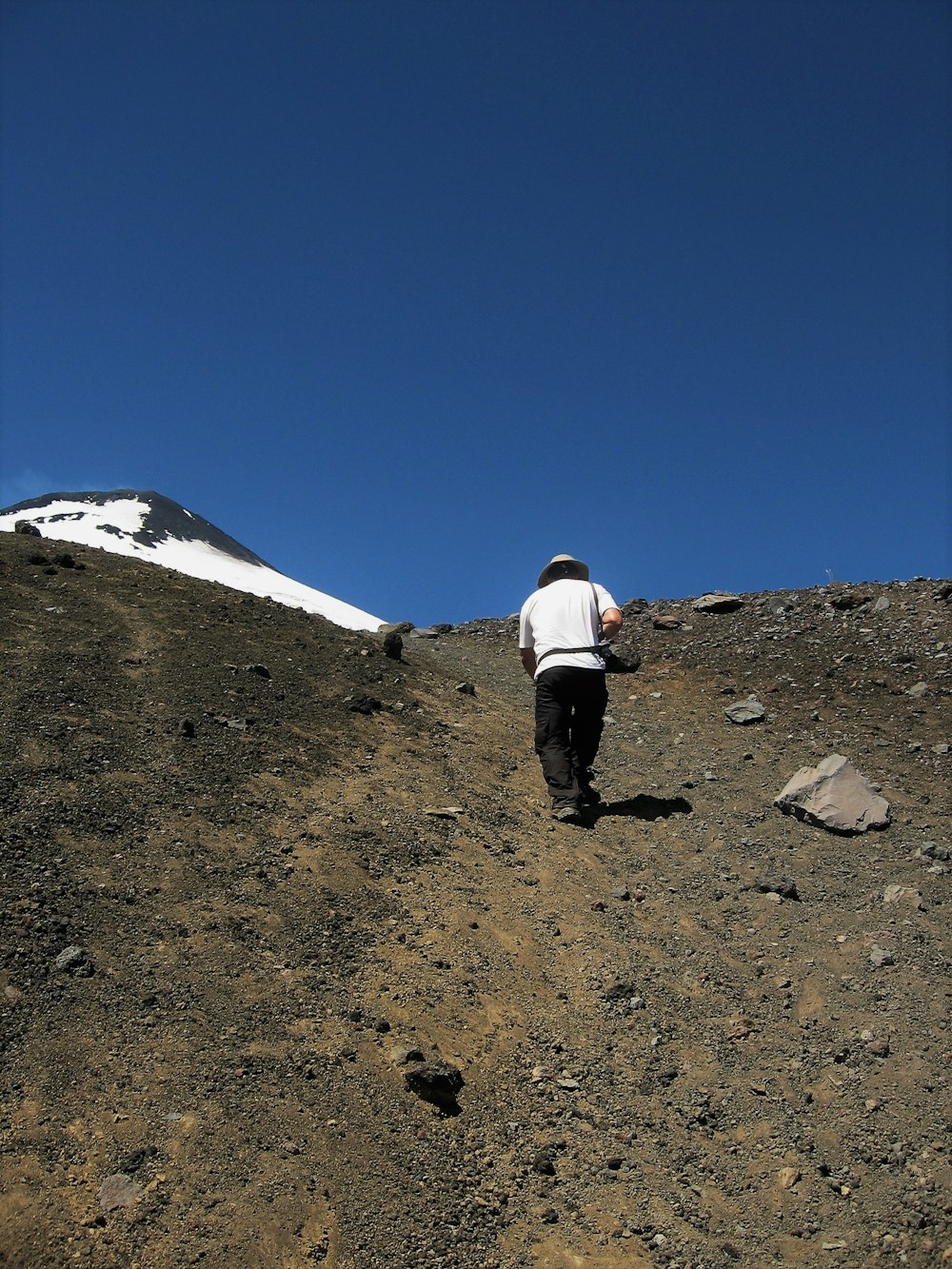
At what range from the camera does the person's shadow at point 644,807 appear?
8.02 m

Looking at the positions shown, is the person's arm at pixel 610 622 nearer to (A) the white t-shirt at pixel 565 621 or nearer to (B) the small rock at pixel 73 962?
(A) the white t-shirt at pixel 565 621

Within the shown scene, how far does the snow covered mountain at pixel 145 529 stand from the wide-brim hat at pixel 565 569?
73.2m

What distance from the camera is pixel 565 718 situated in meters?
7.95

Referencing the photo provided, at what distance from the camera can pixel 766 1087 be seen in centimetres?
456

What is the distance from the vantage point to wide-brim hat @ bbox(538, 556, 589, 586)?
886 cm

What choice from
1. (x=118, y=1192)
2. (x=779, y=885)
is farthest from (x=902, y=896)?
(x=118, y=1192)

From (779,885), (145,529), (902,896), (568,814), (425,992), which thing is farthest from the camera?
(145,529)

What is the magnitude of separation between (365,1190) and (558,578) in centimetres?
585

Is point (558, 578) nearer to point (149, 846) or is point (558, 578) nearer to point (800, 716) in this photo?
point (800, 716)

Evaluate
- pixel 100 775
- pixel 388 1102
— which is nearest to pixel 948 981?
pixel 388 1102

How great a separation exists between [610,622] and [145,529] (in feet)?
323

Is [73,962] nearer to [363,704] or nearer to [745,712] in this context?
[363,704]

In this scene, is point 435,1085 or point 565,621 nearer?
point 435,1085

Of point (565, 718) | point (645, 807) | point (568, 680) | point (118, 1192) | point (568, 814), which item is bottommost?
point (118, 1192)
